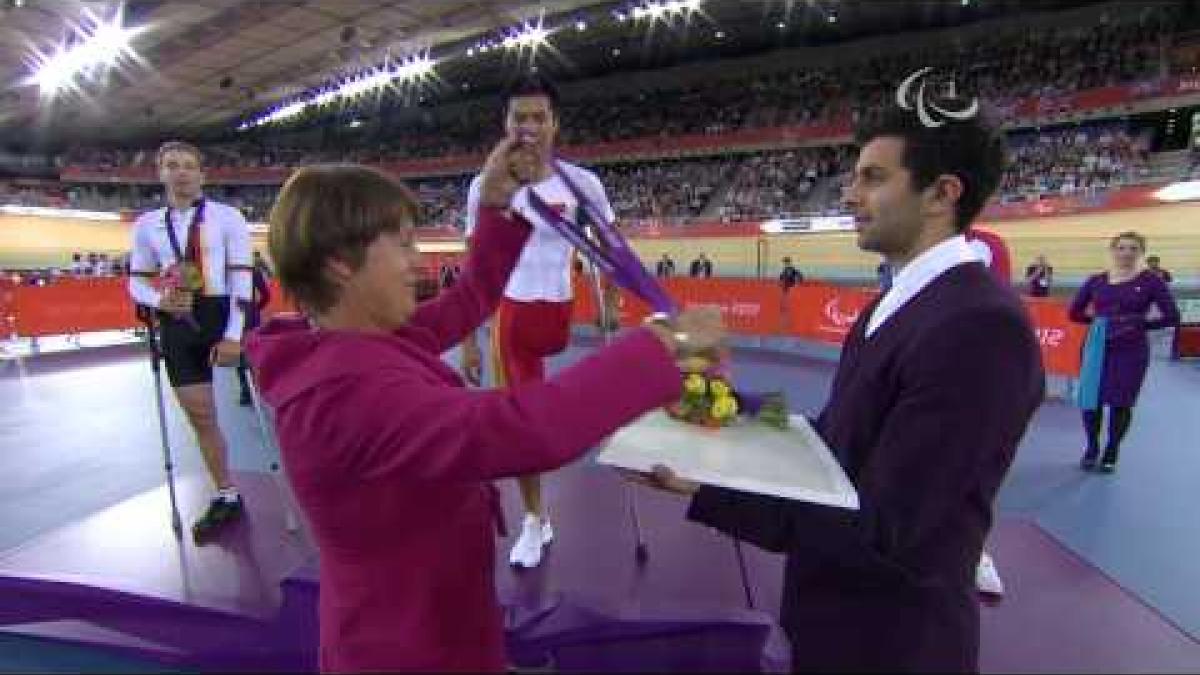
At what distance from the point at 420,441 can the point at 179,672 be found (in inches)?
110

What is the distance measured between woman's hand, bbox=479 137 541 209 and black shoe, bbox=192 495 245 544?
9.44ft

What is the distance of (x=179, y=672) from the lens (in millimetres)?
2811

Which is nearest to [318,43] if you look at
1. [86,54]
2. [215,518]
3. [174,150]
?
[86,54]

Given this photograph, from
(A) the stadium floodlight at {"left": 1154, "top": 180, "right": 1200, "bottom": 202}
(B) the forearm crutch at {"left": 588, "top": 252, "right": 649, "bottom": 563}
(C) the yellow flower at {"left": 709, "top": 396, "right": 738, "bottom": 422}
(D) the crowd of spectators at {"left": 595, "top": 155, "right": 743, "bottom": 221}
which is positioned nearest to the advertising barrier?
(B) the forearm crutch at {"left": 588, "top": 252, "right": 649, "bottom": 563}

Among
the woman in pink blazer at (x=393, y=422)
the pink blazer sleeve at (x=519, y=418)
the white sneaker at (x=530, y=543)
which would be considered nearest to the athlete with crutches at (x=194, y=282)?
the white sneaker at (x=530, y=543)

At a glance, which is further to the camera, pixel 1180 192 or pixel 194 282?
pixel 1180 192

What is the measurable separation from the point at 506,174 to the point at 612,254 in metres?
0.52

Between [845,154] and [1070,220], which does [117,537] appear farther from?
[845,154]

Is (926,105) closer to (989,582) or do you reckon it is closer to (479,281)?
(479,281)

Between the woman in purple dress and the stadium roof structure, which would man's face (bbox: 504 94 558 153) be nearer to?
the woman in purple dress

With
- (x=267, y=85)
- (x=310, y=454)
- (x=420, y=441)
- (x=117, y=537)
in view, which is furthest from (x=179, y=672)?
(x=267, y=85)

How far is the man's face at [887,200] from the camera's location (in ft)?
4.59

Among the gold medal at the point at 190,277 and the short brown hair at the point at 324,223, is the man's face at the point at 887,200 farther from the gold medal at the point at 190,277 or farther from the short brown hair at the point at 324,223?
the gold medal at the point at 190,277

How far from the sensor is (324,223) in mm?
1030
